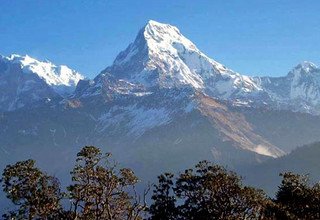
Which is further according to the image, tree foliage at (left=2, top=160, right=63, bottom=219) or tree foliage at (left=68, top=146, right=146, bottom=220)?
tree foliage at (left=68, top=146, right=146, bottom=220)

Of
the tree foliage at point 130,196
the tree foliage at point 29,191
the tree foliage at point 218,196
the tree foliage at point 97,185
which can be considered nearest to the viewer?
the tree foliage at point 29,191

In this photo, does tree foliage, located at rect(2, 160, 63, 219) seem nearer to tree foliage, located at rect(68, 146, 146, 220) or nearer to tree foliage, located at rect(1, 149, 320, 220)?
tree foliage, located at rect(1, 149, 320, 220)

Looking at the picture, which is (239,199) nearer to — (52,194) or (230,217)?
(230,217)

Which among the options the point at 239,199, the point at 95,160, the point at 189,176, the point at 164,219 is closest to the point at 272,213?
the point at 239,199

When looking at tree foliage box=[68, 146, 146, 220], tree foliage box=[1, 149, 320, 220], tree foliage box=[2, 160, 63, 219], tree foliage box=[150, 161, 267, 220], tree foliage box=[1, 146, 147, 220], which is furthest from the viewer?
tree foliage box=[150, 161, 267, 220]

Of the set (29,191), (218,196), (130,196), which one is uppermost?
(218,196)

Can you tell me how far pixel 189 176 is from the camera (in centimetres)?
9162

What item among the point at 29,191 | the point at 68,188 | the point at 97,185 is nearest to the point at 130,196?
the point at 97,185

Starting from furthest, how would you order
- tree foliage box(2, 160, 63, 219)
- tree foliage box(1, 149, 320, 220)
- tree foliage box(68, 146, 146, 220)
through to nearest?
tree foliage box(68, 146, 146, 220)
tree foliage box(1, 149, 320, 220)
tree foliage box(2, 160, 63, 219)

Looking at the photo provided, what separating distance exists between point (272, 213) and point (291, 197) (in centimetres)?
974

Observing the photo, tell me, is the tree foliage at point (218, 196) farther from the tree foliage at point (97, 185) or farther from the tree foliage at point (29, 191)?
the tree foliage at point (29, 191)

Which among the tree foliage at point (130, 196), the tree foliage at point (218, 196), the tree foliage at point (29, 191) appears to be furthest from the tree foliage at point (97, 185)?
the tree foliage at point (218, 196)

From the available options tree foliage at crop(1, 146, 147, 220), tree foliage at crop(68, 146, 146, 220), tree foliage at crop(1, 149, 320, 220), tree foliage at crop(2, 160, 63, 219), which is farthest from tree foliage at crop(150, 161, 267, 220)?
tree foliage at crop(2, 160, 63, 219)

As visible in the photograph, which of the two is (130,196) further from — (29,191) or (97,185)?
(29,191)
